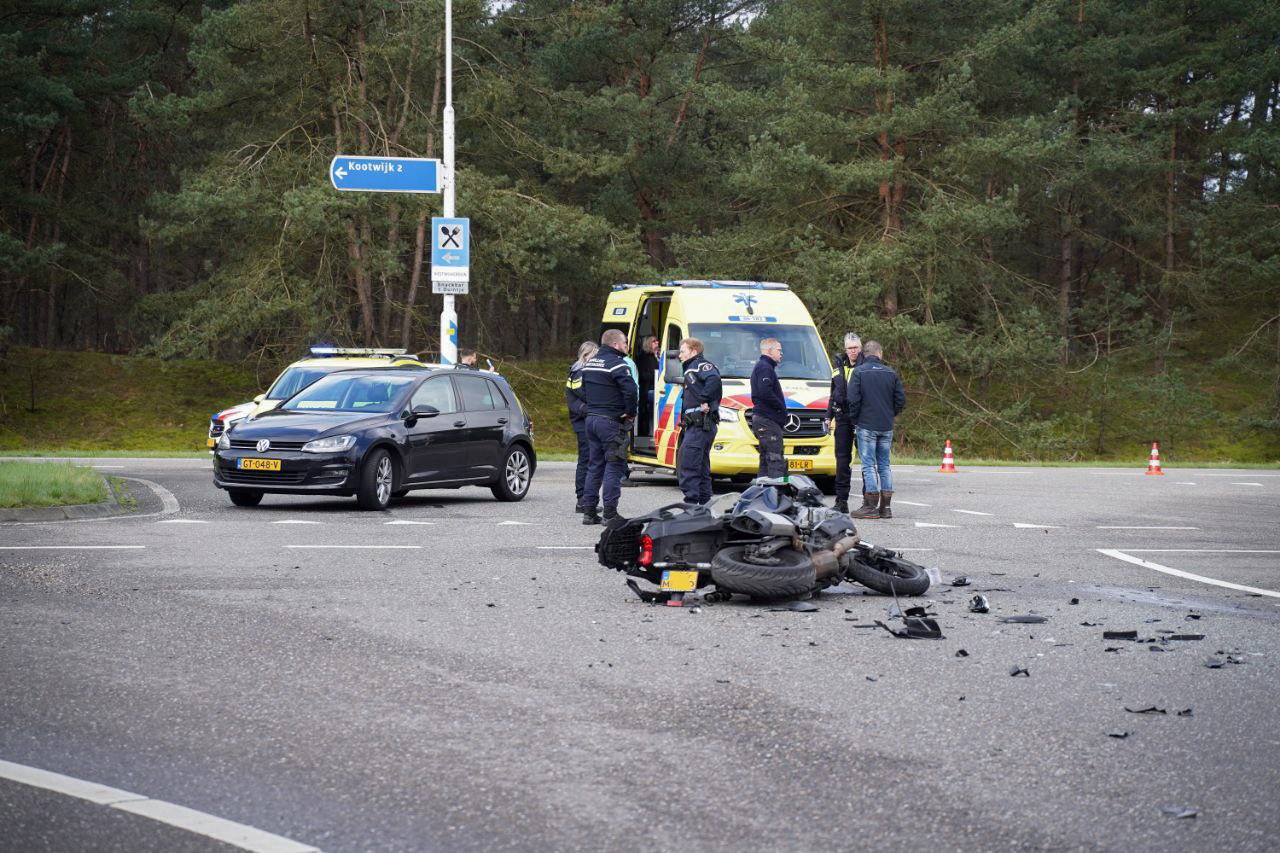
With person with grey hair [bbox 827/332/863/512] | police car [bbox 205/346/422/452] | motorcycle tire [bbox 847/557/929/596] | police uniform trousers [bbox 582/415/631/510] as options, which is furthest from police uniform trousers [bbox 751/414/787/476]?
motorcycle tire [bbox 847/557/929/596]

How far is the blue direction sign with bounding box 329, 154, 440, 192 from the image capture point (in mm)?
22156

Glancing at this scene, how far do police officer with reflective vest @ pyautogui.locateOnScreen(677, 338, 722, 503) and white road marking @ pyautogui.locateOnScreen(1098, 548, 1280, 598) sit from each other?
3652mm

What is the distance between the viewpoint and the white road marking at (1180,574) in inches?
420

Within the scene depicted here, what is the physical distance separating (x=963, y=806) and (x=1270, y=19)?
4902cm

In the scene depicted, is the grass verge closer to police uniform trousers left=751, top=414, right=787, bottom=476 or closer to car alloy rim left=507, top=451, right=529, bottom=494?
car alloy rim left=507, top=451, right=529, bottom=494

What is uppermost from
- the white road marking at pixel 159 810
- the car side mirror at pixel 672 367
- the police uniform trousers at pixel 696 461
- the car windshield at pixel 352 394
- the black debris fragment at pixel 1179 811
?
the car side mirror at pixel 672 367

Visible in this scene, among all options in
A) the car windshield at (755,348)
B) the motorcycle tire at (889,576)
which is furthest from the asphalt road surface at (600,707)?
the car windshield at (755,348)

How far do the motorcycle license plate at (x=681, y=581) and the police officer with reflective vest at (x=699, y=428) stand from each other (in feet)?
16.2

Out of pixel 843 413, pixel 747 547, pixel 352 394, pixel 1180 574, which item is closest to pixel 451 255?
pixel 352 394

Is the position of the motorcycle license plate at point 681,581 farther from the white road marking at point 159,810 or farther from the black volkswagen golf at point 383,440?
the black volkswagen golf at point 383,440

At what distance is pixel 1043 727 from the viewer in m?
6.23

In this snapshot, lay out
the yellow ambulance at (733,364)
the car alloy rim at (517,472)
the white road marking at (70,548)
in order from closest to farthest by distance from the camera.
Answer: the white road marking at (70,548), the car alloy rim at (517,472), the yellow ambulance at (733,364)

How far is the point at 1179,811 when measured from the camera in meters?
5.00

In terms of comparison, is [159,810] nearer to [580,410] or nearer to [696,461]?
[696,461]
